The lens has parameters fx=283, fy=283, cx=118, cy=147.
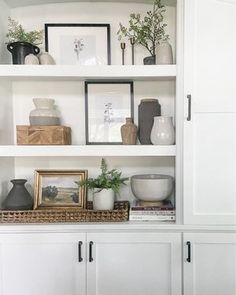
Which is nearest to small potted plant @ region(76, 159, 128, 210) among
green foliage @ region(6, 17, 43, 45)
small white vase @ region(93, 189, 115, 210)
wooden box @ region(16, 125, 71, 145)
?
small white vase @ region(93, 189, 115, 210)

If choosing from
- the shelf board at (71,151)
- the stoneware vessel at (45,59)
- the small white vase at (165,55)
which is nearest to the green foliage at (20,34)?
the stoneware vessel at (45,59)

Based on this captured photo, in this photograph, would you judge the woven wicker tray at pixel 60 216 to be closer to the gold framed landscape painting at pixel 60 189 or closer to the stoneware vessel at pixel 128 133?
the gold framed landscape painting at pixel 60 189

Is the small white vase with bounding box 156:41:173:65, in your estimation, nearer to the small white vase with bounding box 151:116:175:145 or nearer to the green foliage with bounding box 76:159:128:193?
the small white vase with bounding box 151:116:175:145

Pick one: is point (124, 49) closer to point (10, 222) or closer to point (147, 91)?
point (147, 91)

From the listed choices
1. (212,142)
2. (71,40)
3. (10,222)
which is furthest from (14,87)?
(212,142)

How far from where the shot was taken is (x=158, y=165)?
196cm

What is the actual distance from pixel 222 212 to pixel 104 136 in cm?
86

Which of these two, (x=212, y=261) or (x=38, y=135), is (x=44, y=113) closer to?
(x=38, y=135)

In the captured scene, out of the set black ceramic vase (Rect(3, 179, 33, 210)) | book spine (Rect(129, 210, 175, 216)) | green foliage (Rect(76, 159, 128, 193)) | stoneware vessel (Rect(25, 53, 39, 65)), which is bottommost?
book spine (Rect(129, 210, 175, 216))

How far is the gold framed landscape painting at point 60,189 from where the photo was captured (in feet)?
6.03

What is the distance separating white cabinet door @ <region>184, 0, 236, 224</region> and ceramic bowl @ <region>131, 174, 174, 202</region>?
0.54 ft

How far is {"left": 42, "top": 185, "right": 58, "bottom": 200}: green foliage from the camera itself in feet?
6.09

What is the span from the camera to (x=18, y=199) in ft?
5.74

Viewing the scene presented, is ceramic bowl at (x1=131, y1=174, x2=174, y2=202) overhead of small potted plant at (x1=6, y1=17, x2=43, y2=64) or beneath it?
beneath
